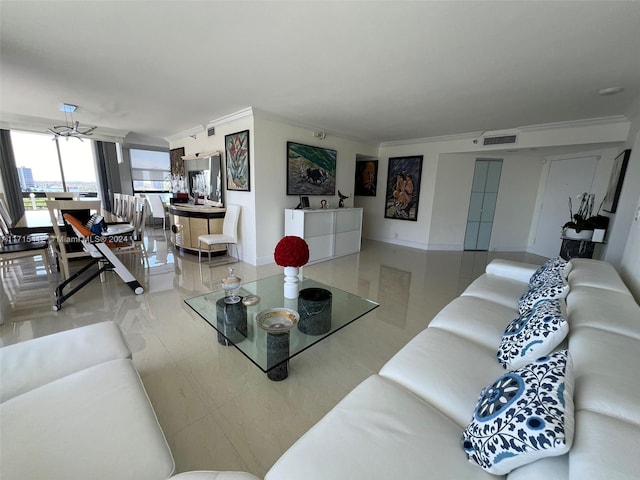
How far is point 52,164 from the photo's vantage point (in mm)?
6098

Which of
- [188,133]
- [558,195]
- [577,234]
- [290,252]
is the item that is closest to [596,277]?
[577,234]

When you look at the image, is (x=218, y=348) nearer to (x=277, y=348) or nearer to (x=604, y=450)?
(x=277, y=348)

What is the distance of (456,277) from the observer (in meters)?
4.12

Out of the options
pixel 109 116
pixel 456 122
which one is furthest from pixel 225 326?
pixel 109 116

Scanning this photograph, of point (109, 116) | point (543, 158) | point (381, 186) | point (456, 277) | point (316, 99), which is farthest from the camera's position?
point (381, 186)

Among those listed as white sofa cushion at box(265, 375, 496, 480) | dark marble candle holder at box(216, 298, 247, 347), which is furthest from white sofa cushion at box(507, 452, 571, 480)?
dark marble candle holder at box(216, 298, 247, 347)

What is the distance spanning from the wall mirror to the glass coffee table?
326 centimetres

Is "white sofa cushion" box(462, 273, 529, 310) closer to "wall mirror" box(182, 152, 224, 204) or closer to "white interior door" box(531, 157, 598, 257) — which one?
"white interior door" box(531, 157, 598, 257)

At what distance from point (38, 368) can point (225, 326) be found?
891 mm

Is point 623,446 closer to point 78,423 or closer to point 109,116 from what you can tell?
point 78,423

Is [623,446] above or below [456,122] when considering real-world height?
below

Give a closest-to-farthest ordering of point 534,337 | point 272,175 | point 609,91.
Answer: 1. point 534,337
2. point 609,91
3. point 272,175

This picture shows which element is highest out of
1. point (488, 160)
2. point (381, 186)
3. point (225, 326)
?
point (488, 160)

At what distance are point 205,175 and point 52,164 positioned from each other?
4.02 m
